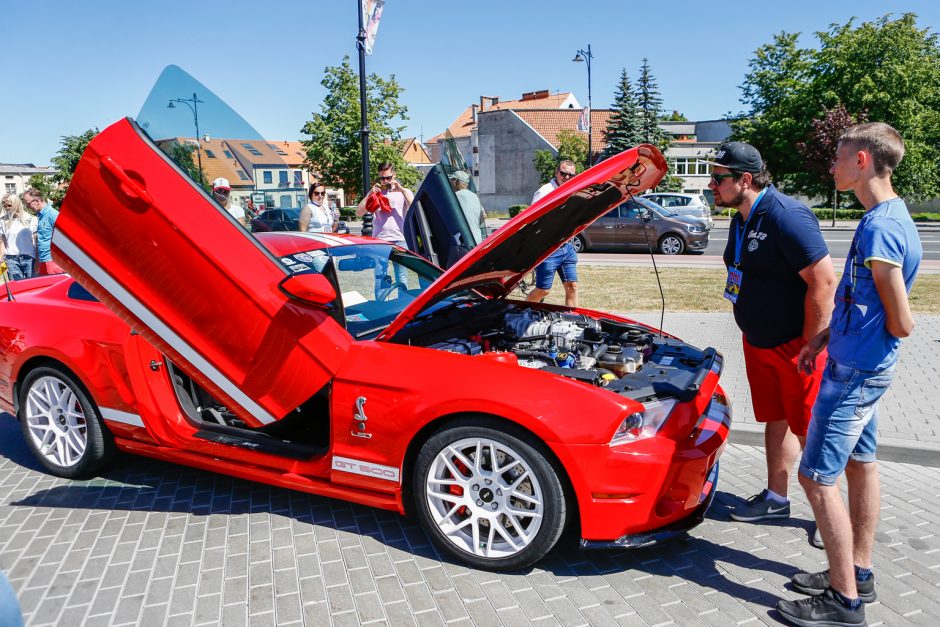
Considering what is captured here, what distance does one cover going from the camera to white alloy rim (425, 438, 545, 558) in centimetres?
314

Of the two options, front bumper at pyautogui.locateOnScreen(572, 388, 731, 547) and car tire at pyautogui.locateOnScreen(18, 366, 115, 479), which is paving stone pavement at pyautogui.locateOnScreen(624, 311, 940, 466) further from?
car tire at pyautogui.locateOnScreen(18, 366, 115, 479)

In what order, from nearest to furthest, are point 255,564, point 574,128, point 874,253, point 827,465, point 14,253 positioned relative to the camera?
1. point 874,253
2. point 827,465
3. point 255,564
4. point 14,253
5. point 574,128

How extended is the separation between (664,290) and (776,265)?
831cm

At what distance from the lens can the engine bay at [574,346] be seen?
3.44m

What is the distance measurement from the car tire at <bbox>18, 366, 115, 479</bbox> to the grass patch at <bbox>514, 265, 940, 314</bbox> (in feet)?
19.0

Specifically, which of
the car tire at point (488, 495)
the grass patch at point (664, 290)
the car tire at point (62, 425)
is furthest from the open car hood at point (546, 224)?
the grass patch at point (664, 290)

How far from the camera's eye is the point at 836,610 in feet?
9.14

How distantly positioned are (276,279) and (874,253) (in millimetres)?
2630

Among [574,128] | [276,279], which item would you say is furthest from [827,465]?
[574,128]

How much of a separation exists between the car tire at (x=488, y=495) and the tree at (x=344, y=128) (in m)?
24.0

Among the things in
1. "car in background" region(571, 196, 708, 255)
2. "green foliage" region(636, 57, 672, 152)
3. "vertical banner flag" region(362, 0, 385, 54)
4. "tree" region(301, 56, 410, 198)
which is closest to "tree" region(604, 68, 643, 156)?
"green foliage" region(636, 57, 672, 152)

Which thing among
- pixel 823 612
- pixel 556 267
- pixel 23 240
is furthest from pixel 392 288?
pixel 23 240

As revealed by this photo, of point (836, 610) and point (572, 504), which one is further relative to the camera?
point (572, 504)

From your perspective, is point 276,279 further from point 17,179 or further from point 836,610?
point 17,179
